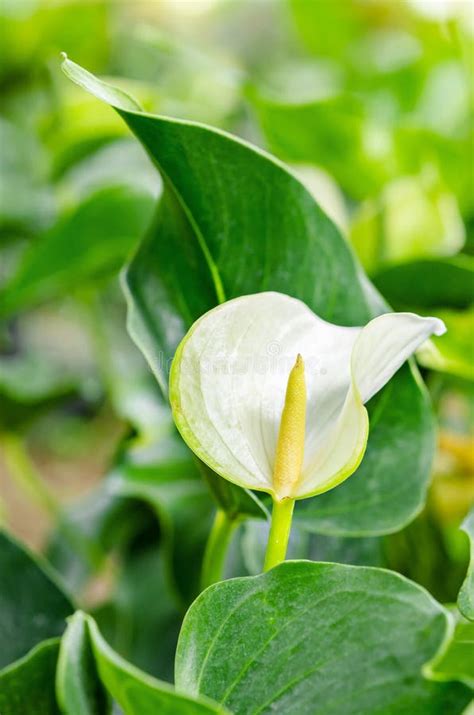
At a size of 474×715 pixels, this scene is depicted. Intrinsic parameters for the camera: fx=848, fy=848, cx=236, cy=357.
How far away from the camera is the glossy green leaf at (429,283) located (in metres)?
0.46

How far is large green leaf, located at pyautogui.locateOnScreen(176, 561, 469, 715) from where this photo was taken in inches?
10.2

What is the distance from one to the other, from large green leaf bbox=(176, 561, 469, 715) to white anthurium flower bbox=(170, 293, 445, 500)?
0.03 meters

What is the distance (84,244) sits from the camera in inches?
22.5

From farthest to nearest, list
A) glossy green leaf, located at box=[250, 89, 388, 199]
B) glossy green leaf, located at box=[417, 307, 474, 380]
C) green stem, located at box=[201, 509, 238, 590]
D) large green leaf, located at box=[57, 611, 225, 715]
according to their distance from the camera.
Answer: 1. glossy green leaf, located at box=[250, 89, 388, 199]
2. glossy green leaf, located at box=[417, 307, 474, 380]
3. green stem, located at box=[201, 509, 238, 590]
4. large green leaf, located at box=[57, 611, 225, 715]

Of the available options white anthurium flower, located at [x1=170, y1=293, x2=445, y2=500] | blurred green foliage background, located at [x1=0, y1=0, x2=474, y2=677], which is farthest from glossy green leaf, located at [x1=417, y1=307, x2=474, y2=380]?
white anthurium flower, located at [x1=170, y1=293, x2=445, y2=500]

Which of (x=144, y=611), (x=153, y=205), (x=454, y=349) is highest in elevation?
(x=153, y=205)

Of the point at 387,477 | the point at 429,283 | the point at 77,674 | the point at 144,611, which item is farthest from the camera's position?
the point at 144,611

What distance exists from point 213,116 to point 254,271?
0.57 m

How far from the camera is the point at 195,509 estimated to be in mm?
537

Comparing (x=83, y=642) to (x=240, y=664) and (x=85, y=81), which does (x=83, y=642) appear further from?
(x=85, y=81)

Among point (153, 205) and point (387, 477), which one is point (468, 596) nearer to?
point (387, 477)

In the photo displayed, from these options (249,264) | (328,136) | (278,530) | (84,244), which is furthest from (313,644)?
(328,136)

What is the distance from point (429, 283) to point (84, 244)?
23 cm

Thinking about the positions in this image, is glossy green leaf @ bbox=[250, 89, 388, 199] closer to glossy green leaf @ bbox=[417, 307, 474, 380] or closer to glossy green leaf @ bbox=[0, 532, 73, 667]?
glossy green leaf @ bbox=[417, 307, 474, 380]
